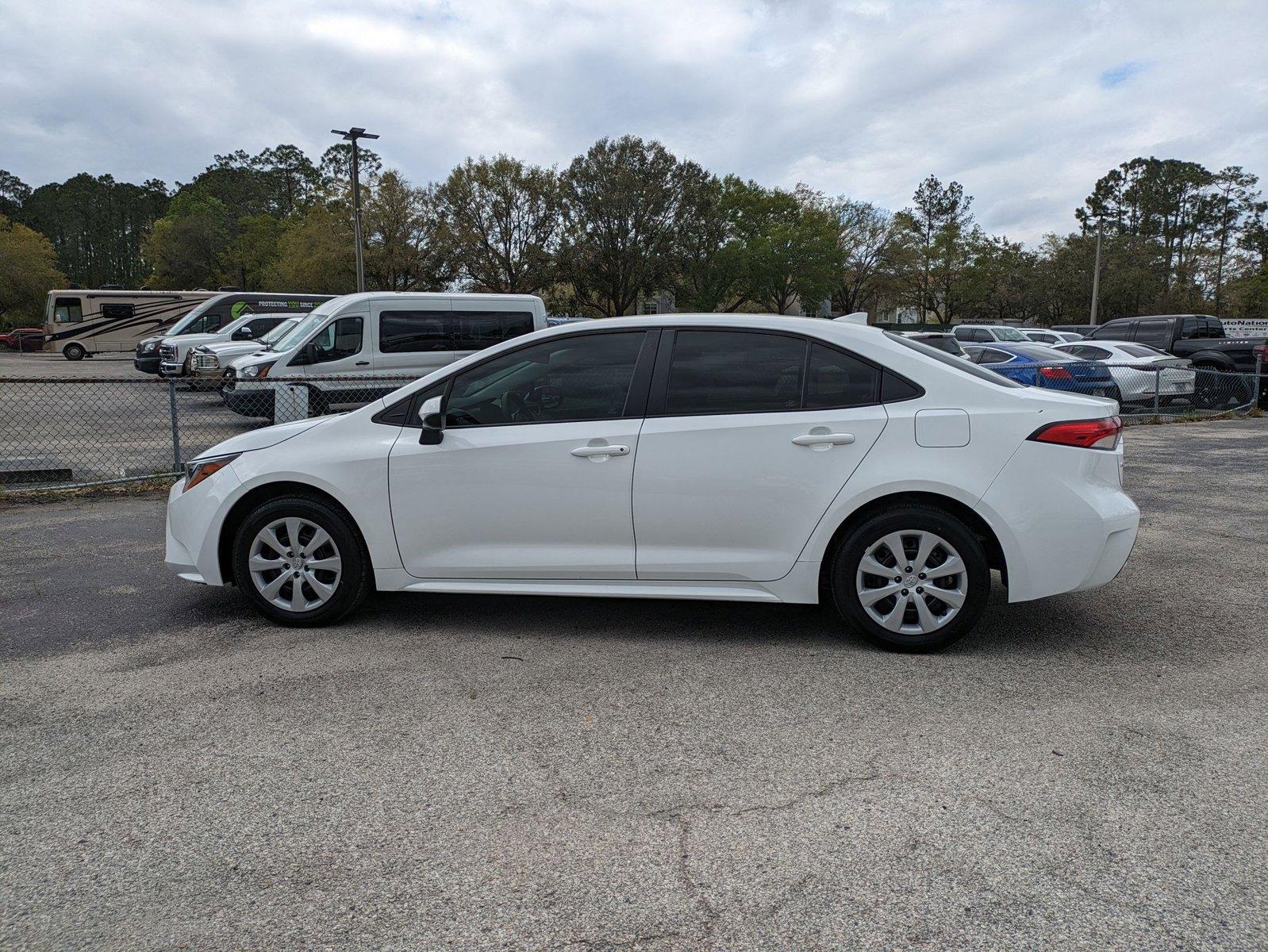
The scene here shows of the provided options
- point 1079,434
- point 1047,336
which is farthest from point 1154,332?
point 1079,434

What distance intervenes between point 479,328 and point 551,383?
10841 mm

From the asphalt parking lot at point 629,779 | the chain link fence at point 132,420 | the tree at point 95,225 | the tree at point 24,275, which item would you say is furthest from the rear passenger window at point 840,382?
the tree at point 95,225

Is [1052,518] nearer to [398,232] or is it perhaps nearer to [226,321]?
[226,321]

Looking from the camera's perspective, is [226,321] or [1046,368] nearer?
[1046,368]

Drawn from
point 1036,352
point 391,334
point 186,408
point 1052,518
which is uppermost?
point 391,334

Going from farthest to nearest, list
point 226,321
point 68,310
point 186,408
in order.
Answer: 1. point 68,310
2. point 226,321
3. point 186,408

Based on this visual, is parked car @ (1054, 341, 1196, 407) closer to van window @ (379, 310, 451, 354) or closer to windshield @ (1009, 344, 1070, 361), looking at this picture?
windshield @ (1009, 344, 1070, 361)

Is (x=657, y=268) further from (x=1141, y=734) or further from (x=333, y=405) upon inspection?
(x=1141, y=734)

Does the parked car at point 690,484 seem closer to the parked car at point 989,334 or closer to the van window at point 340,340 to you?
the van window at point 340,340

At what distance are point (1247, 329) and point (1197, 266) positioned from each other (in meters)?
34.1

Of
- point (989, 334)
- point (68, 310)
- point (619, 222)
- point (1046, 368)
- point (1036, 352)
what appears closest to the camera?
point (1046, 368)

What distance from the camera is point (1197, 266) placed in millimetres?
61656

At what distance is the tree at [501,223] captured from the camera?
43.4 metres

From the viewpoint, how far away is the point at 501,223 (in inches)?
1746
